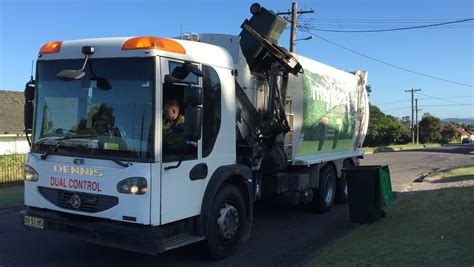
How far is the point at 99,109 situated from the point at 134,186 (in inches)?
39.7

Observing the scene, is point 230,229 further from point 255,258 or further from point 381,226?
point 381,226

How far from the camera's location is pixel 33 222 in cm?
575

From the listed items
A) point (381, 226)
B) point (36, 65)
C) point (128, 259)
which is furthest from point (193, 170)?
point (381, 226)

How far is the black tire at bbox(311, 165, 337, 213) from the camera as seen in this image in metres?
10.1

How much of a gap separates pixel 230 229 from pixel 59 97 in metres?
2.75

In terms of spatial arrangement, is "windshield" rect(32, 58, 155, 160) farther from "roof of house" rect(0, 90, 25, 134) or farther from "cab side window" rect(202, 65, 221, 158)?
"roof of house" rect(0, 90, 25, 134)

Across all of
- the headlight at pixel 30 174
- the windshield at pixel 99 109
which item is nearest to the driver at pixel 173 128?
the windshield at pixel 99 109

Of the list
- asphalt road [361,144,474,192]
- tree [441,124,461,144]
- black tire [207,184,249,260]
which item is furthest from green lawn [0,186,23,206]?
tree [441,124,461,144]

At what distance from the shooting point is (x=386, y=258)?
6.07m

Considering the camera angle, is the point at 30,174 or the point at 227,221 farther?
the point at 227,221

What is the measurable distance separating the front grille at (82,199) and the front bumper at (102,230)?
0.14 m

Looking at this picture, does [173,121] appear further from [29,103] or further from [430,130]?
[430,130]

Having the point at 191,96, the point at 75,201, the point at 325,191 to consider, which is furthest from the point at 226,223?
the point at 325,191

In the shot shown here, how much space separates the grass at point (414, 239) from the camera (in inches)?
235
